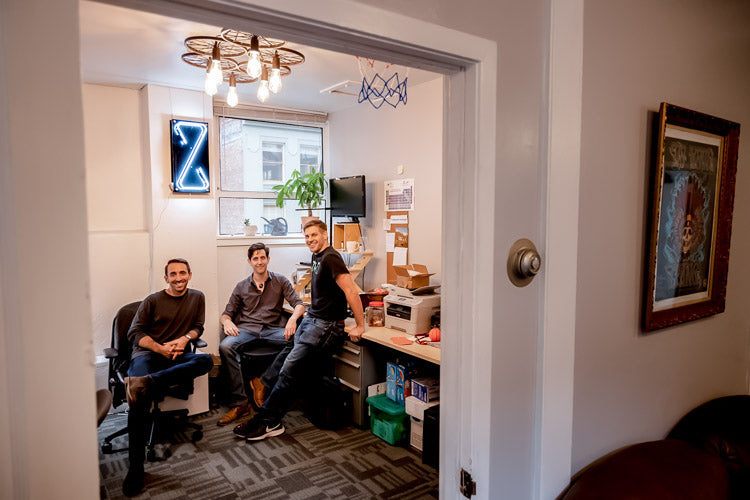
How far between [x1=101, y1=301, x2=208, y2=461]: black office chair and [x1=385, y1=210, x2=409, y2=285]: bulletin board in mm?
1761

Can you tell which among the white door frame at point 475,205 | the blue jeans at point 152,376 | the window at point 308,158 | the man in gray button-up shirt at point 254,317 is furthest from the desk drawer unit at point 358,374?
the window at point 308,158

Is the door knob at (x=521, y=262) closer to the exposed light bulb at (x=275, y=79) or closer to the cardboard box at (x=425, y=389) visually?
the cardboard box at (x=425, y=389)

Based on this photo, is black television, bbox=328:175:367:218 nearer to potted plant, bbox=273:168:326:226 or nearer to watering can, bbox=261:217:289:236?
potted plant, bbox=273:168:326:226

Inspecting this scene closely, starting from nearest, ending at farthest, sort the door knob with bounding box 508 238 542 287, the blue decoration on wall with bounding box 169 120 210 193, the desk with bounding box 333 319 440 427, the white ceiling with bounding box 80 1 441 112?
the door knob with bounding box 508 238 542 287, the white ceiling with bounding box 80 1 441 112, the desk with bounding box 333 319 440 427, the blue decoration on wall with bounding box 169 120 210 193

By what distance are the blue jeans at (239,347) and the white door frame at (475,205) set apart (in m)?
2.76

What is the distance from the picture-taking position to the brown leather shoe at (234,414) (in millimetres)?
3856

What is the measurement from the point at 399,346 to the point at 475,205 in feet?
6.70

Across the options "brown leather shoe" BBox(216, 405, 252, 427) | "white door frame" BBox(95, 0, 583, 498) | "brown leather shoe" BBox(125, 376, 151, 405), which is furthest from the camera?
"brown leather shoe" BBox(216, 405, 252, 427)

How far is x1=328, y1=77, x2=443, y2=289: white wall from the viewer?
3965mm

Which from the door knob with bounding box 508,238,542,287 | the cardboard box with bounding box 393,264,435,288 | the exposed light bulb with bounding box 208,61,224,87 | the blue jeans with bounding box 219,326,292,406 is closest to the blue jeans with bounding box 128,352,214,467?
the blue jeans with bounding box 219,326,292,406

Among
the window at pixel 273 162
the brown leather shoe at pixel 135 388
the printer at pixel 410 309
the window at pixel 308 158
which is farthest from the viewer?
the window at pixel 308 158

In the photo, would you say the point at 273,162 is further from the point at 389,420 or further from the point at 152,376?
the point at 389,420

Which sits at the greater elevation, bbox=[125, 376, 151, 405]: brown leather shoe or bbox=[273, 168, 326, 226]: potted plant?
bbox=[273, 168, 326, 226]: potted plant

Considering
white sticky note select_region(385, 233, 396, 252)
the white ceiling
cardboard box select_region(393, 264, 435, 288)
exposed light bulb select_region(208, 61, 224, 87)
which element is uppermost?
the white ceiling
